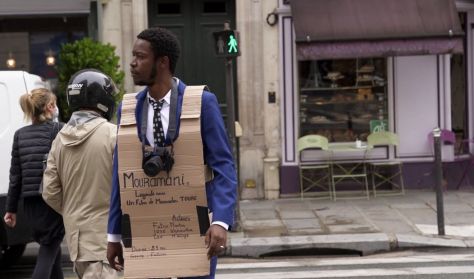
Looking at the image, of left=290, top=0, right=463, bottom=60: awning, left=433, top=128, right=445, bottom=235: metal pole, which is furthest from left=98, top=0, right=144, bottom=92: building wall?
left=433, top=128, right=445, bottom=235: metal pole

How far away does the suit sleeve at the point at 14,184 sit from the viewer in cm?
616

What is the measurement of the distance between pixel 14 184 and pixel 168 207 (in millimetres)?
2790

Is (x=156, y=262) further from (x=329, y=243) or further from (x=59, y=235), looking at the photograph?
(x=329, y=243)

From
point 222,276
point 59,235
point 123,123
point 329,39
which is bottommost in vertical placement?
point 222,276

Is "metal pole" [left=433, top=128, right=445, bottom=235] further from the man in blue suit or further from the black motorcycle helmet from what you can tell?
the man in blue suit

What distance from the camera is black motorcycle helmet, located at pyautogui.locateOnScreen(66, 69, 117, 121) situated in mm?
4879

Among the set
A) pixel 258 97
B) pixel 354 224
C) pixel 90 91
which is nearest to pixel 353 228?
pixel 354 224

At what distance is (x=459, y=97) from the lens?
13797 millimetres

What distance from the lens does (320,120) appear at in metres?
13.2

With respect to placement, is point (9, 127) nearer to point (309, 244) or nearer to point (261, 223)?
point (309, 244)

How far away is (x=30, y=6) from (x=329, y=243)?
659 cm

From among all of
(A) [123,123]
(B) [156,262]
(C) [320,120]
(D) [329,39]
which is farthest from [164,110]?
(C) [320,120]

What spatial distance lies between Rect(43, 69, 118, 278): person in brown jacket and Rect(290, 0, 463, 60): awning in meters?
7.36

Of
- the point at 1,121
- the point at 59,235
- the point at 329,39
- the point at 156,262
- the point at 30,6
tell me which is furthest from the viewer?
the point at 30,6
